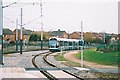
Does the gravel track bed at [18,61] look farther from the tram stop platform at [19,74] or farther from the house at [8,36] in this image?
the house at [8,36]

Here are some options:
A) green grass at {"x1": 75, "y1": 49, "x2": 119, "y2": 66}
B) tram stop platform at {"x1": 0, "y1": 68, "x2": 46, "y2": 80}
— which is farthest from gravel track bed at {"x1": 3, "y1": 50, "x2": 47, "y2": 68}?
green grass at {"x1": 75, "y1": 49, "x2": 119, "y2": 66}

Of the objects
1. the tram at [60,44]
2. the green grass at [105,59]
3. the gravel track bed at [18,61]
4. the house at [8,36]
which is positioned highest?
the house at [8,36]

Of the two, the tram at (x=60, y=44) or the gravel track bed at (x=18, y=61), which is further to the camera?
the tram at (x=60, y=44)

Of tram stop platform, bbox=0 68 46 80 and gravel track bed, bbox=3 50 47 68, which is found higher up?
tram stop platform, bbox=0 68 46 80

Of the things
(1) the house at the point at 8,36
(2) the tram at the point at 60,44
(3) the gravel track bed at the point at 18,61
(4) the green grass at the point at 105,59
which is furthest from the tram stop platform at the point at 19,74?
(1) the house at the point at 8,36

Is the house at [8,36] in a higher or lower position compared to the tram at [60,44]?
higher

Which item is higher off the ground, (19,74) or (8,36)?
(8,36)

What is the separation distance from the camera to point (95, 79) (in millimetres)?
16641

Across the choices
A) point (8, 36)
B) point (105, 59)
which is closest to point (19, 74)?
point (105, 59)

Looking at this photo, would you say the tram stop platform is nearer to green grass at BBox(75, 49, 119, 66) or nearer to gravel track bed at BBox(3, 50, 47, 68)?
gravel track bed at BBox(3, 50, 47, 68)

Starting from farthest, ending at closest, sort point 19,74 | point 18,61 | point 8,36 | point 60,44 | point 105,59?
point 8,36 < point 60,44 < point 18,61 < point 105,59 < point 19,74

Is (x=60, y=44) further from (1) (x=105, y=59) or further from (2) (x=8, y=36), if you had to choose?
(2) (x=8, y=36)

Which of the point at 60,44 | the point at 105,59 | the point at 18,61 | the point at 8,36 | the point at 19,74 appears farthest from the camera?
the point at 8,36

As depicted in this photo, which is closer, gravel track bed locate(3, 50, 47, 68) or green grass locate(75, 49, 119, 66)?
gravel track bed locate(3, 50, 47, 68)
